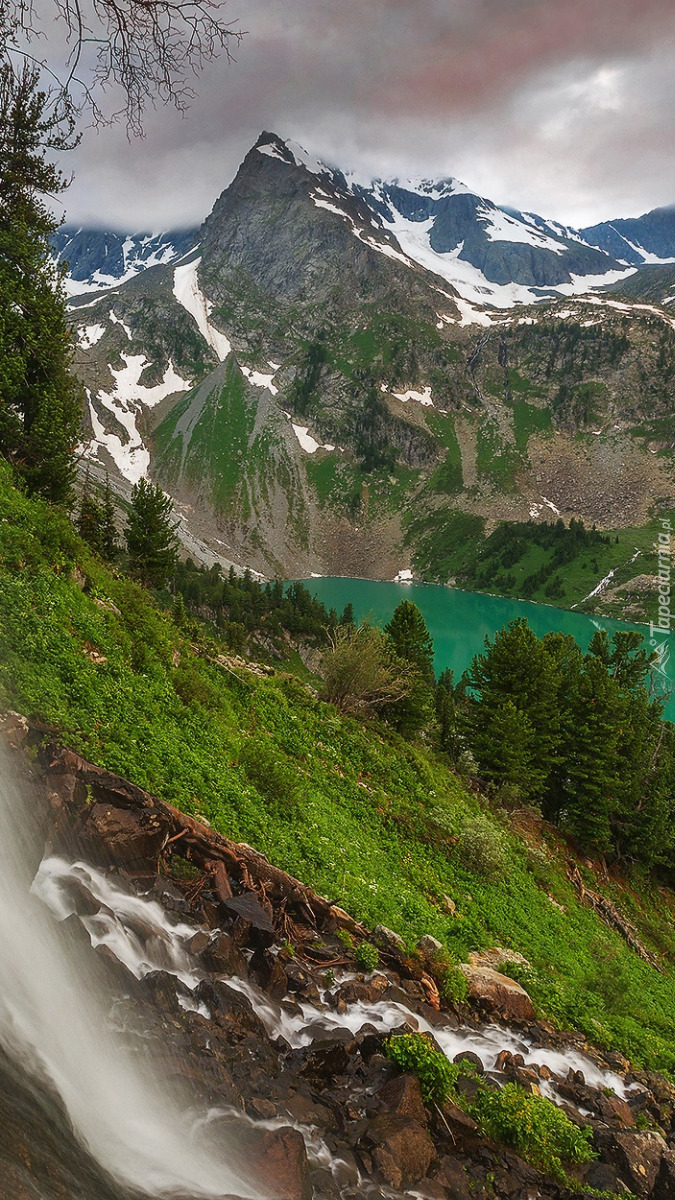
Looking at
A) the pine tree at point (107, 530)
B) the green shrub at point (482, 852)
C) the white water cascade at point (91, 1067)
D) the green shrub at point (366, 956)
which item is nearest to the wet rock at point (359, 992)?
the green shrub at point (366, 956)

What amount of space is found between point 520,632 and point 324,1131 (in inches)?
1350

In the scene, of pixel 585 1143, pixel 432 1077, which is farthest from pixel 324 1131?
pixel 585 1143

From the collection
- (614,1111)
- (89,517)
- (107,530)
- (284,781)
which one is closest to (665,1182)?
(614,1111)

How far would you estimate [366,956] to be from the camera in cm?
880

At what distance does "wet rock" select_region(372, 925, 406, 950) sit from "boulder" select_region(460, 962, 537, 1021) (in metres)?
1.37

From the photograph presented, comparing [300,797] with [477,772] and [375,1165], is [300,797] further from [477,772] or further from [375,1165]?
[477,772]

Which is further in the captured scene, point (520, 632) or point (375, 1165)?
point (520, 632)

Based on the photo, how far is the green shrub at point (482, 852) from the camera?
17422mm

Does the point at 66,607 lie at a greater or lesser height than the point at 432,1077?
greater

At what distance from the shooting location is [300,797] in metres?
13.5

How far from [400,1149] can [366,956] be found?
2945 mm

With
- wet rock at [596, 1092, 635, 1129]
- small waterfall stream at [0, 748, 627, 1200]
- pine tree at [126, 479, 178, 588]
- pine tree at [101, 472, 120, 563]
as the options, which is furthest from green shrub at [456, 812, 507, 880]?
pine tree at [126, 479, 178, 588]

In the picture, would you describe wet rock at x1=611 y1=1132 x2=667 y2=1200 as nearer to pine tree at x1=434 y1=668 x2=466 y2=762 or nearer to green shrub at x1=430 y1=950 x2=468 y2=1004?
green shrub at x1=430 y1=950 x2=468 y2=1004

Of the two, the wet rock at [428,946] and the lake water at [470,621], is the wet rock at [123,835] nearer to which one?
the wet rock at [428,946]
